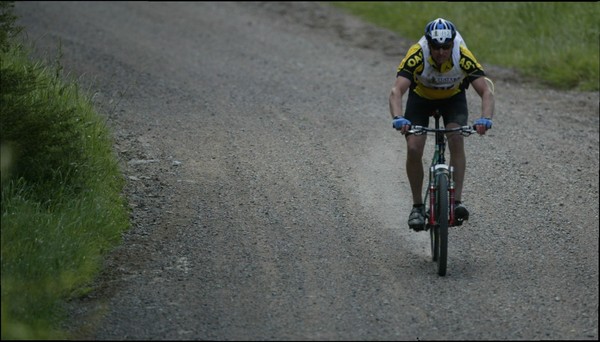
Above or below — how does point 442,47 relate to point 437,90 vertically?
above

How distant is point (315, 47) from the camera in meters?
17.6

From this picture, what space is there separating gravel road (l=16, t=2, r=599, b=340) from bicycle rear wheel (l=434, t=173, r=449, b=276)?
160 millimetres

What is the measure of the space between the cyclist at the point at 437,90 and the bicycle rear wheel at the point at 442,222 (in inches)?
9.1

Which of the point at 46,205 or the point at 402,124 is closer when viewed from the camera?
the point at 402,124

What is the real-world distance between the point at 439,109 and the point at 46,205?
11.8 ft

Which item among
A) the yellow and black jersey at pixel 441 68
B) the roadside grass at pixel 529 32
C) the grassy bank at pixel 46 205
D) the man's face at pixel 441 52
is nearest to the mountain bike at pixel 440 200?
the yellow and black jersey at pixel 441 68

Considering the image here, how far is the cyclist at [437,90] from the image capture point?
790 centimetres

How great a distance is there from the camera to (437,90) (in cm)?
827

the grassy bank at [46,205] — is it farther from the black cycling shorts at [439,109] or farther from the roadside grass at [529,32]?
the roadside grass at [529,32]

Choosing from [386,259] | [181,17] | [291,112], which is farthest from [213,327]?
[181,17]

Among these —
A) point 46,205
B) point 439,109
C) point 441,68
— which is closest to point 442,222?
point 439,109

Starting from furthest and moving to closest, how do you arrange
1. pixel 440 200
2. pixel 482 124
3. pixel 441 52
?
pixel 441 52 → pixel 440 200 → pixel 482 124

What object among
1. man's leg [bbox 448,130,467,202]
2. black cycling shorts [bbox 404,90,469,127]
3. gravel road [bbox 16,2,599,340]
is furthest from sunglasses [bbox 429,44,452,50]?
gravel road [bbox 16,2,599,340]

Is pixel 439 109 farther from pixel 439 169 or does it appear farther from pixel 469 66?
pixel 439 169
